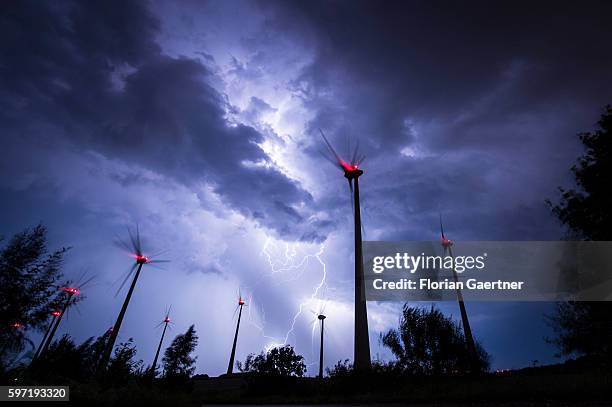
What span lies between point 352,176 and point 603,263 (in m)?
27.0

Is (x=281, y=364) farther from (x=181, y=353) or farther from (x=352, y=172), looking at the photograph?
(x=181, y=353)

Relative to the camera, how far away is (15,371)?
35.5ft

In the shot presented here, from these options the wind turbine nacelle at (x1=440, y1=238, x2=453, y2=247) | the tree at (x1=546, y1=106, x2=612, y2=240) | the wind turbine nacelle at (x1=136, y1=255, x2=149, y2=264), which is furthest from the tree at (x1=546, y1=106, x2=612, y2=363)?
the wind turbine nacelle at (x1=136, y1=255, x2=149, y2=264)

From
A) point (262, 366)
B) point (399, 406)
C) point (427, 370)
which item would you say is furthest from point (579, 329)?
point (262, 366)

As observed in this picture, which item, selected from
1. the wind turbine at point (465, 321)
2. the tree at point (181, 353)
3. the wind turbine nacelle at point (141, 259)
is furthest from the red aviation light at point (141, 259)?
the wind turbine at point (465, 321)

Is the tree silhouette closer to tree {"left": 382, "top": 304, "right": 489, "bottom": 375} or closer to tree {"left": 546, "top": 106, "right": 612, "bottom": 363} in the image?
tree {"left": 382, "top": 304, "right": 489, "bottom": 375}

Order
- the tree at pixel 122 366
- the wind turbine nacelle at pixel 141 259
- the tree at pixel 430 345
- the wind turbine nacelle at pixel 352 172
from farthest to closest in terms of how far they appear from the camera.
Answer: the wind turbine nacelle at pixel 141 259 < the wind turbine nacelle at pixel 352 172 < the tree at pixel 430 345 < the tree at pixel 122 366

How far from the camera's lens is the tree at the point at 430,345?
86.1ft

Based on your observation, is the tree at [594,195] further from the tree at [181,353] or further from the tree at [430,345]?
the tree at [181,353]

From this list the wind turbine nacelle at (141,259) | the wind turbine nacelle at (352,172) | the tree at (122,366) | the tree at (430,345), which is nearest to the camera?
the tree at (122,366)

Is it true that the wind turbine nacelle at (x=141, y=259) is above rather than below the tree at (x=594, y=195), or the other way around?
above

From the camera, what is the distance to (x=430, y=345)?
28.8m

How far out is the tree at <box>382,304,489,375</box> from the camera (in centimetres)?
2625

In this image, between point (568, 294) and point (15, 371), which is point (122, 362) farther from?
point (568, 294)
